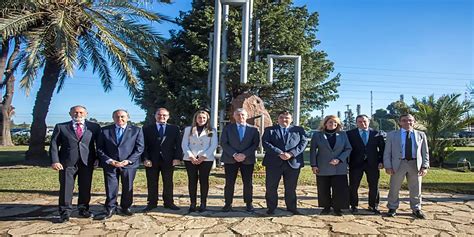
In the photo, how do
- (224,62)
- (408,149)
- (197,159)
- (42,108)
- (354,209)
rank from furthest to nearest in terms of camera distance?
(42,108) → (224,62) → (354,209) → (197,159) → (408,149)

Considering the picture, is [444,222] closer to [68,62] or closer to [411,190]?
[411,190]

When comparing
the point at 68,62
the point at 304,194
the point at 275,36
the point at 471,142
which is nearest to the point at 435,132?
the point at 275,36

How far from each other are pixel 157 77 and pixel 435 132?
1122cm

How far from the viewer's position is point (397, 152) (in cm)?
586

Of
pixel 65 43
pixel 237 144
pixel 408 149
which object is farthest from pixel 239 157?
pixel 65 43

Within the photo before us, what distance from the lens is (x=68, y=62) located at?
10000mm

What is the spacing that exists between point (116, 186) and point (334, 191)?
11.3 ft

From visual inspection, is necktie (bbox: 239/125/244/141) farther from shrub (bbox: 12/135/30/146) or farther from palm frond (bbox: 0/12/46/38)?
shrub (bbox: 12/135/30/146)

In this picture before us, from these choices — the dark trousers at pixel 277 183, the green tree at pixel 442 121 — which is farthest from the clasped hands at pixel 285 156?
the green tree at pixel 442 121

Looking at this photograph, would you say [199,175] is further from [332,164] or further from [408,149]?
[408,149]

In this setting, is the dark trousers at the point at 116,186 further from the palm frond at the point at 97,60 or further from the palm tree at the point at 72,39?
the palm frond at the point at 97,60

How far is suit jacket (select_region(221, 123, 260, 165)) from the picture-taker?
5.97 m

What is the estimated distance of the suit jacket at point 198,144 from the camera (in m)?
5.99

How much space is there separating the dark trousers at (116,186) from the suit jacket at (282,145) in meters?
2.19
